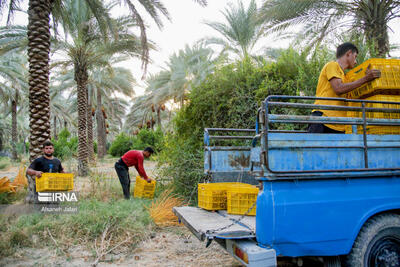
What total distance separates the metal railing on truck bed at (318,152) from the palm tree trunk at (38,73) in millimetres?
8061

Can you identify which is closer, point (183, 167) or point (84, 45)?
point (183, 167)

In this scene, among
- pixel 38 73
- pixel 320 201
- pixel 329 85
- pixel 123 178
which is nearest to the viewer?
pixel 320 201

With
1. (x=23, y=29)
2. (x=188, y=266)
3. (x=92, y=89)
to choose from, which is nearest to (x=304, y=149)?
(x=188, y=266)

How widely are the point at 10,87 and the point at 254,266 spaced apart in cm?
2851

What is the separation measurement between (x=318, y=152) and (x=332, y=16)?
1089cm

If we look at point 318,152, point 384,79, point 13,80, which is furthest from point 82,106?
point 318,152

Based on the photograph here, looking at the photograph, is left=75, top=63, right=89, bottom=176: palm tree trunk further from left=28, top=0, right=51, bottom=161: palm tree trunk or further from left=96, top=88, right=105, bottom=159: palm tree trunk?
left=96, top=88, right=105, bottom=159: palm tree trunk

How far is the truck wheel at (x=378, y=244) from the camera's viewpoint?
3059 mm

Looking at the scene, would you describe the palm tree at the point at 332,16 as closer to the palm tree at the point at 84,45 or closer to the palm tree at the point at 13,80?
the palm tree at the point at 84,45

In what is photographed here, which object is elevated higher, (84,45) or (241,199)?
(84,45)

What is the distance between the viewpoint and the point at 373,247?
3.12m

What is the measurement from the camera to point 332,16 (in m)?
12.2

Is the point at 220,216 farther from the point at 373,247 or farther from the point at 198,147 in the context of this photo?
the point at 198,147

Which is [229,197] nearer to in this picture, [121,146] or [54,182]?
[54,182]
